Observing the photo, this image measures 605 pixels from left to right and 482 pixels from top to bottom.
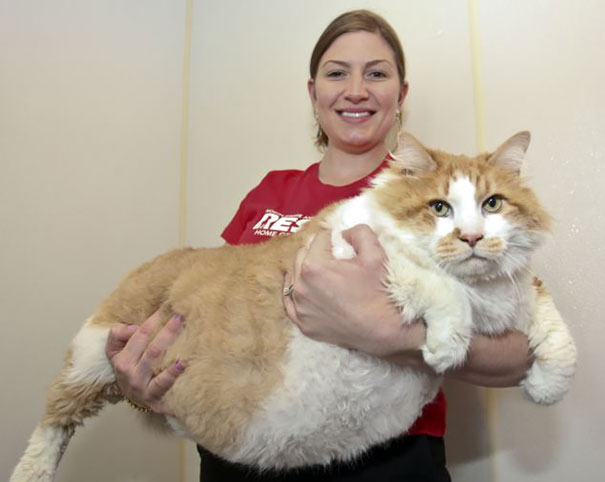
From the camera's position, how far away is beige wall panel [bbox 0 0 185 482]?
1701 mm

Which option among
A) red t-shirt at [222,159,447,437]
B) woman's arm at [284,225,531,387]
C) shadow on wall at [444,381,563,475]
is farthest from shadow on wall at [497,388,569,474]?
woman's arm at [284,225,531,387]

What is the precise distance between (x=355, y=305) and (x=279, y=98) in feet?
4.77

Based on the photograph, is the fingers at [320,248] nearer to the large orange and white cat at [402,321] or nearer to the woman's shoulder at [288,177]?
the large orange and white cat at [402,321]

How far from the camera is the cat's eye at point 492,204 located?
0.88m

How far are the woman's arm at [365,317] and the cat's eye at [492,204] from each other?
0.21 m

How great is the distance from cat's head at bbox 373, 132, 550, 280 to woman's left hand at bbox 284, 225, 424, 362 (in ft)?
0.30

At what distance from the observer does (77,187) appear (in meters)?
1.88

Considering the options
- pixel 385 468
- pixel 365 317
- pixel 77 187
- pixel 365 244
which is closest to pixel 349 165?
pixel 365 244

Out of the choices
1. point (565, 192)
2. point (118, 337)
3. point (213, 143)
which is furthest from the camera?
point (213, 143)

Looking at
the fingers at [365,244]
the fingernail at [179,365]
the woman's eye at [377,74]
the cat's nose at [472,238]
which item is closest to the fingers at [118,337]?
the fingernail at [179,365]

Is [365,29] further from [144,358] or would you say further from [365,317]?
[144,358]

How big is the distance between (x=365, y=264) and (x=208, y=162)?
158 cm

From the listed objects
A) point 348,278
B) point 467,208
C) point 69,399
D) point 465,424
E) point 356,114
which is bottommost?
point 465,424

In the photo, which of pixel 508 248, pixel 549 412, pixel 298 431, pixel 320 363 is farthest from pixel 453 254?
pixel 549 412
